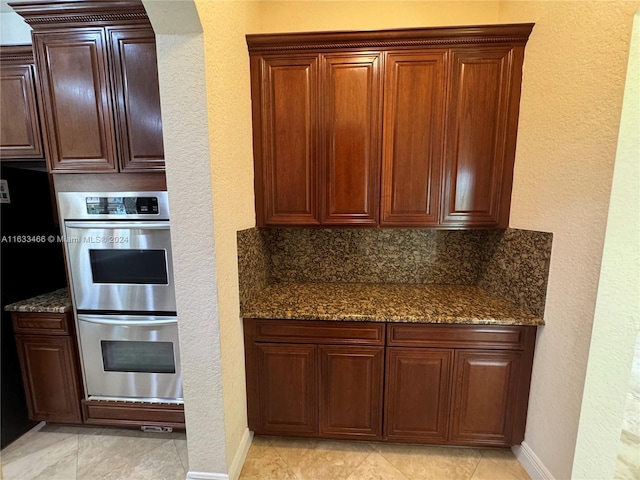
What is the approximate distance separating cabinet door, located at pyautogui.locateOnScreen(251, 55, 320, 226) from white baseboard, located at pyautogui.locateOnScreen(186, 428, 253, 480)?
4.43 ft

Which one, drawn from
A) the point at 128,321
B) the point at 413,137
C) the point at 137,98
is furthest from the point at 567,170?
the point at 128,321

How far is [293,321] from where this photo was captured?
168 cm

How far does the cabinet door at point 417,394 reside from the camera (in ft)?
5.44

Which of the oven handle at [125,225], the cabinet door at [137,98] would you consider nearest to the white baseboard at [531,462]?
the oven handle at [125,225]

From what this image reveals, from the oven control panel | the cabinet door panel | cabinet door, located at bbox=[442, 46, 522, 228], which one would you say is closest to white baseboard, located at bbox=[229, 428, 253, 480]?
the cabinet door panel

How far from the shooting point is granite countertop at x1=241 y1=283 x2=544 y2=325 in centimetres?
160

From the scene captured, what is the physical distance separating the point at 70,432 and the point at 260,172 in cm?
222

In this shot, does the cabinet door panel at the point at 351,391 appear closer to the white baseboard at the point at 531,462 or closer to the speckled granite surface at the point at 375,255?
Answer: the speckled granite surface at the point at 375,255

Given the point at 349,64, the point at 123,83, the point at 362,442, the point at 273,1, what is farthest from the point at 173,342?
the point at 273,1

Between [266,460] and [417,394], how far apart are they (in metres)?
1.00

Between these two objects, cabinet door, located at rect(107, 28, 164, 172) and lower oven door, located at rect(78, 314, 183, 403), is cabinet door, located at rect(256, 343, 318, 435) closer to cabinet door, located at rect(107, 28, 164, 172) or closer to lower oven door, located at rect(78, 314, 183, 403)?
lower oven door, located at rect(78, 314, 183, 403)

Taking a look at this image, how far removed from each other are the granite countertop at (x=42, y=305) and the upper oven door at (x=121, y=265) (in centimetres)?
13

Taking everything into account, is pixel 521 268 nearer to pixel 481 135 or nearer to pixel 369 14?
pixel 481 135

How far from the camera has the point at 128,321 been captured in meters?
1.74
